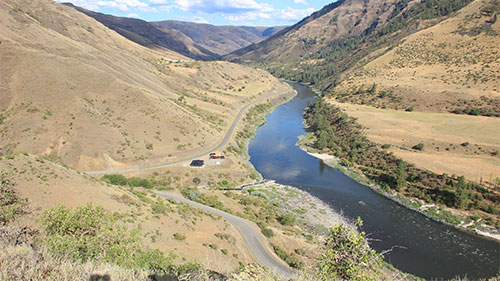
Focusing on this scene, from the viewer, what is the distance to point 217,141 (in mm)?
56750

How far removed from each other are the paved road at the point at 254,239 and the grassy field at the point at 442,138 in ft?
108

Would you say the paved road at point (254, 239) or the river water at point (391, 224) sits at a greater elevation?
the river water at point (391, 224)

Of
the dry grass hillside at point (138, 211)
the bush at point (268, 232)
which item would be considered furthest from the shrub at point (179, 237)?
the bush at point (268, 232)

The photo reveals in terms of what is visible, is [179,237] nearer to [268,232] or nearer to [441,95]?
[268,232]

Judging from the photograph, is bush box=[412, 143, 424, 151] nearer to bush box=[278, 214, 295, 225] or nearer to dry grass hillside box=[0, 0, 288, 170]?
bush box=[278, 214, 295, 225]

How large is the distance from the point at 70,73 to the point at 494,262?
65323 mm

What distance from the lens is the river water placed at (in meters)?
30.0

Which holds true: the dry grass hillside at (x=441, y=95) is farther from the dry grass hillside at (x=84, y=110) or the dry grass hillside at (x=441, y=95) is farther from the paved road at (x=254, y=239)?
the dry grass hillside at (x=84, y=110)

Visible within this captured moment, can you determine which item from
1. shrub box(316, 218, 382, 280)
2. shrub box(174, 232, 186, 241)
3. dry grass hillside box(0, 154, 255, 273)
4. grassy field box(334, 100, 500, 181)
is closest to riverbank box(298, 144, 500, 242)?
grassy field box(334, 100, 500, 181)

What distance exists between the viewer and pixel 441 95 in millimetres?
81625

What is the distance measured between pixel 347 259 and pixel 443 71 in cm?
10513

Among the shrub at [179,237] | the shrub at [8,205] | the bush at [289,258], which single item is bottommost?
the bush at [289,258]

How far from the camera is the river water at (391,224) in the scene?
98.4 ft

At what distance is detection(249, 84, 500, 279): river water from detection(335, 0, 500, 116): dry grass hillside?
142ft
